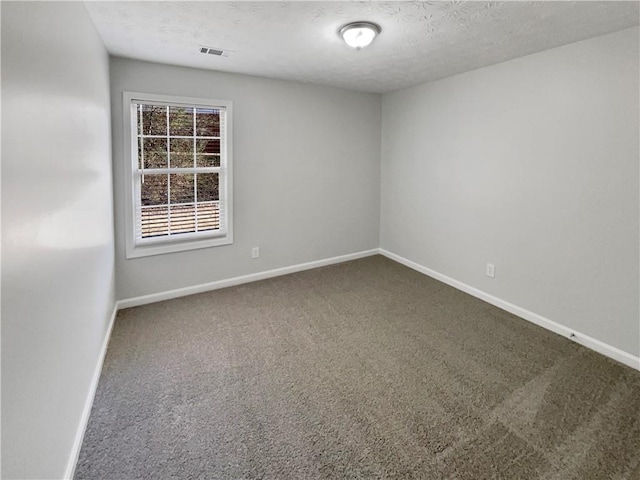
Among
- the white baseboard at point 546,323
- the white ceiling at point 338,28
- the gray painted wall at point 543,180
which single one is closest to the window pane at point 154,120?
the white ceiling at point 338,28

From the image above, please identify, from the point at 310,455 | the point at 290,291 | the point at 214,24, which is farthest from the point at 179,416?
the point at 214,24

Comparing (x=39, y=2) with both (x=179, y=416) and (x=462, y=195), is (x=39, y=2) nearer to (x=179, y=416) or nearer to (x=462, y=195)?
(x=179, y=416)

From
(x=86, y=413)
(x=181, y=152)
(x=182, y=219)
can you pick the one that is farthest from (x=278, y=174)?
(x=86, y=413)

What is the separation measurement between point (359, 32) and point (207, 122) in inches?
76.0

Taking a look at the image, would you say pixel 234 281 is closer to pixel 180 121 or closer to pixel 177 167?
pixel 177 167

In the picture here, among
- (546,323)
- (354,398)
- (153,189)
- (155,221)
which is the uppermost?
(153,189)

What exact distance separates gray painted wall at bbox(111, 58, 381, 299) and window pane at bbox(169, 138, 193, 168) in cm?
45

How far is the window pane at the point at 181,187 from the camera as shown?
11.7 feet

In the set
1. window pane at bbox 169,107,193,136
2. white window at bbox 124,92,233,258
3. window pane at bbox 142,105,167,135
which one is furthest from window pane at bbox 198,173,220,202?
window pane at bbox 142,105,167,135

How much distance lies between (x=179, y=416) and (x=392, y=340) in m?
1.63

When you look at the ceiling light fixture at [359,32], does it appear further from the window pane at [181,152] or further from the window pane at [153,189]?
the window pane at [153,189]

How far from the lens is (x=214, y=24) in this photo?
237cm

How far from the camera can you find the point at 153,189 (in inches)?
137

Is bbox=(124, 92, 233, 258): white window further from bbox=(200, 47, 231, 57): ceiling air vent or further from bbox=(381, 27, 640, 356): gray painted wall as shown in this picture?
bbox=(381, 27, 640, 356): gray painted wall
